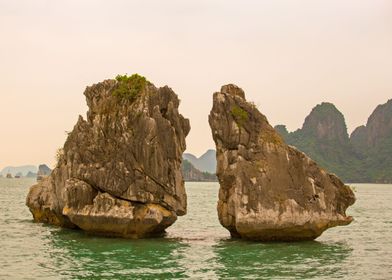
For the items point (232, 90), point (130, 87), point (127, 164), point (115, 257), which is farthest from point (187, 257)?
point (130, 87)

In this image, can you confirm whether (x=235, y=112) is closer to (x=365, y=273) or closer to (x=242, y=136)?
(x=242, y=136)

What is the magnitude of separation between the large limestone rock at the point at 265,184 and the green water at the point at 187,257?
3.93 ft

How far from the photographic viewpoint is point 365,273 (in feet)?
81.9

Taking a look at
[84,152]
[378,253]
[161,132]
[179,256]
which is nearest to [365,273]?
[378,253]

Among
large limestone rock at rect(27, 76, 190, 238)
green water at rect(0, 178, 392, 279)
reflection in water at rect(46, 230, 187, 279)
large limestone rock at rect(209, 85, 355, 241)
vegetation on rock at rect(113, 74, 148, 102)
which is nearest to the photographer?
reflection in water at rect(46, 230, 187, 279)

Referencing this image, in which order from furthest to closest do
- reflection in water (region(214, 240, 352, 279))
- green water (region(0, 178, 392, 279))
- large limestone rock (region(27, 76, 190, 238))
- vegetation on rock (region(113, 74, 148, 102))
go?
vegetation on rock (region(113, 74, 148, 102))
large limestone rock (region(27, 76, 190, 238))
reflection in water (region(214, 240, 352, 279))
green water (region(0, 178, 392, 279))

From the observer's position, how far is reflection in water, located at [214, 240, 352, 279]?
24.2m

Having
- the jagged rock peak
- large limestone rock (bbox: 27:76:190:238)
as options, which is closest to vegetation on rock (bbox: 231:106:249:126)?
the jagged rock peak

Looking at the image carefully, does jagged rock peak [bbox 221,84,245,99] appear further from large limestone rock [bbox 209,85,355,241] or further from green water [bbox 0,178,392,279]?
green water [bbox 0,178,392,279]

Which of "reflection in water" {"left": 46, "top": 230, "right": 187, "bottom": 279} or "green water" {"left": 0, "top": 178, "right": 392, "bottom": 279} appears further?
"green water" {"left": 0, "top": 178, "right": 392, "bottom": 279}

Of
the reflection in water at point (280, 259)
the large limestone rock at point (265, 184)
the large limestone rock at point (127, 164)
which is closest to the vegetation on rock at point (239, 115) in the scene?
the large limestone rock at point (265, 184)

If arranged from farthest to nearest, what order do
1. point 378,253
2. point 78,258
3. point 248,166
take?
1. point 248,166
2. point 378,253
3. point 78,258

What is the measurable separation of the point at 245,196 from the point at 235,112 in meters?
5.78

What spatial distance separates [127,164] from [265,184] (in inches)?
353
